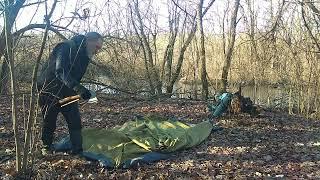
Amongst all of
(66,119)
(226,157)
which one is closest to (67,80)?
(66,119)

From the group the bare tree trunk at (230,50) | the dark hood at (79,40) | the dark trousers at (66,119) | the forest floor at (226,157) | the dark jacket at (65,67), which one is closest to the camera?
the forest floor at (226,157)

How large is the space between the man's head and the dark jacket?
0.06m

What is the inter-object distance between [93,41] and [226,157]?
2360 mm

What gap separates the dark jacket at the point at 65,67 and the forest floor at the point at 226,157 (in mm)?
948

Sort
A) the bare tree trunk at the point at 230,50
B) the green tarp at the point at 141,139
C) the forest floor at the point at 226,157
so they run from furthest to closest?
the bare tree trunk at the point at 230,50
the green tarp at the point at 141,139
the forest floor at the point at 226,157

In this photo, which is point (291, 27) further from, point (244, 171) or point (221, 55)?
point (244, 171)

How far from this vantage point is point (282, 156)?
5.77 metres

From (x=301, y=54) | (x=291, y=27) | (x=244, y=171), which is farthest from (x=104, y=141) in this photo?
(x=291, y=27)

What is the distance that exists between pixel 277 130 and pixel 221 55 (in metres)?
8.49

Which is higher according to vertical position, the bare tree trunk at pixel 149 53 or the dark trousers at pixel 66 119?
the bare tree trunk at pixel 149 53

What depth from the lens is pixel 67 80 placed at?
5.08m

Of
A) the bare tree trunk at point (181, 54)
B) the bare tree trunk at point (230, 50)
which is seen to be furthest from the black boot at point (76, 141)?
the bare tree trunk at point (181, 54)

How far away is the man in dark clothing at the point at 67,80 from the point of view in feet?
16.9

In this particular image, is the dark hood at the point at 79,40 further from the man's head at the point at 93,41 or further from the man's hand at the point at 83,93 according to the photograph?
the man's hand at the point at 83,93
